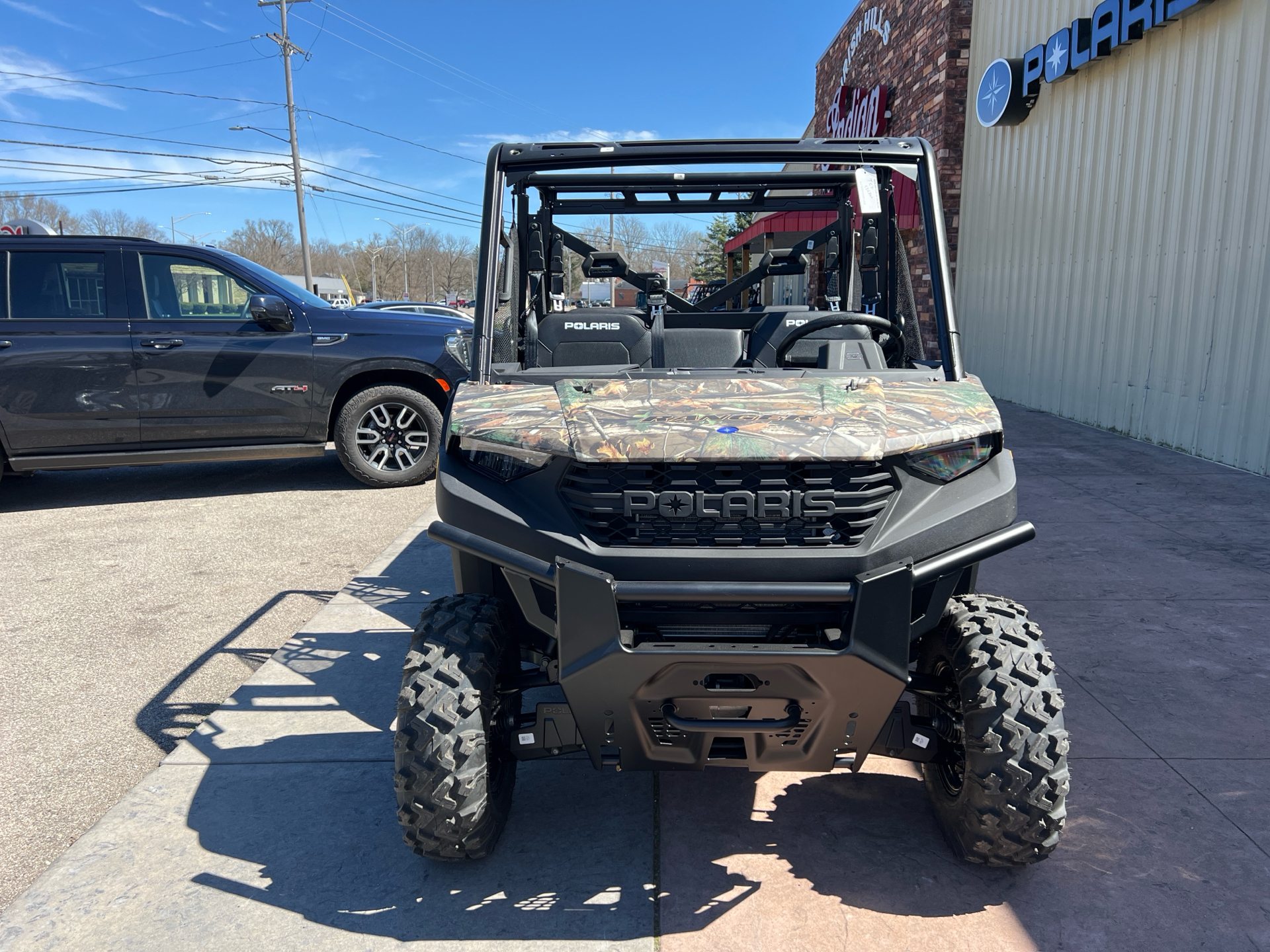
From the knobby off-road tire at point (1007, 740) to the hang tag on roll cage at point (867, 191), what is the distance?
1.30m

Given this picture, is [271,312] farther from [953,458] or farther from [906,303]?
[953,458]

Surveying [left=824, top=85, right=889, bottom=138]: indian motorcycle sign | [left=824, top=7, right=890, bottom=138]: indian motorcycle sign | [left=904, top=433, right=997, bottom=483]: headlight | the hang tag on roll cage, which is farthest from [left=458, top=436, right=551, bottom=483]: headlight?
[left=824, top=85, right=889, bottom=138]: indian motorcycle sign

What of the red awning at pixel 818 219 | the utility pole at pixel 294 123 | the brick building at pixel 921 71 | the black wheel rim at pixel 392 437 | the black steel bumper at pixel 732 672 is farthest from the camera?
the utility pole at pixel 294 123

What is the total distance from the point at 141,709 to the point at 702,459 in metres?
2.92

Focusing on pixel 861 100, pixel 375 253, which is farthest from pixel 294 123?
pixel 375 253

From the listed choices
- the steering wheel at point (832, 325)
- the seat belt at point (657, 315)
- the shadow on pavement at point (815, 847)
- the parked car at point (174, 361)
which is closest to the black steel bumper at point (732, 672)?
the shadow on pavement at point (815, 847)

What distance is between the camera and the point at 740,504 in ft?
7.24

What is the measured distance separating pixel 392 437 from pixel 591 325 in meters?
4.69

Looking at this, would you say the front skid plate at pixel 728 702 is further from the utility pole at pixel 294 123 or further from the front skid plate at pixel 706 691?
the utility pole at pixel 294 123

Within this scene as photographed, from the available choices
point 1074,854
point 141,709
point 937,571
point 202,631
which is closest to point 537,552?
point 937,571

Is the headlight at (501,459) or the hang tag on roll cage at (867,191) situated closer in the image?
the headlight at (501,459)

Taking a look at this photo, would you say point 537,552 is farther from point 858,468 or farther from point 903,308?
point 903,308

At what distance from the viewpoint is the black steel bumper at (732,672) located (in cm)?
214

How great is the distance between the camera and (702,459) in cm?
219
